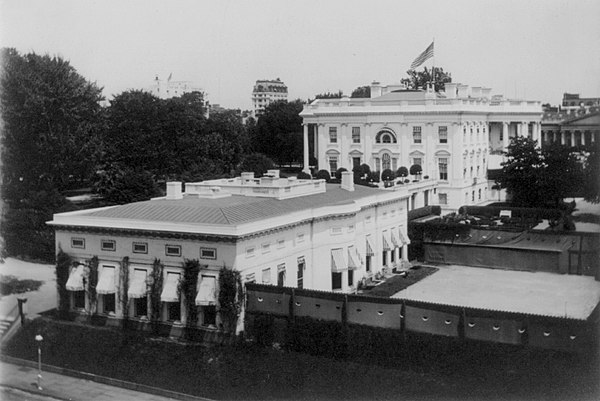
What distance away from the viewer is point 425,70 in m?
111

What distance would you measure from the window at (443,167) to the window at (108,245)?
129ft

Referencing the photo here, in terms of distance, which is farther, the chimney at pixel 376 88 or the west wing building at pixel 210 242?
the chimney at pixel 376 88

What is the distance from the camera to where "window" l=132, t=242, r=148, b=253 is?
1342 inches

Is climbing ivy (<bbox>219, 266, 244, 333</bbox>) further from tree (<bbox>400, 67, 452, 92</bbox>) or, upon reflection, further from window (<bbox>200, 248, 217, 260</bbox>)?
tree (<bbox>400, 67, 452, 92</bbox>)

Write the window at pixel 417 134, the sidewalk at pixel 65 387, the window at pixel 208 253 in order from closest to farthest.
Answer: the sidewalk at pixel 65 387 < the window at pixel 208 253 < the window at pixel 417 134

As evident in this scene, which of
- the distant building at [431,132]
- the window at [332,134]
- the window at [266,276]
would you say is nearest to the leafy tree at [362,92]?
the distant building at [431,132]

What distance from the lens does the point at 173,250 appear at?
110 ft

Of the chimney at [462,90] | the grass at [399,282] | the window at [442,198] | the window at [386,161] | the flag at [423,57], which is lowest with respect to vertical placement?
the grass at [399,282]

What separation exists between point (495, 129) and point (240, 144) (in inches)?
976

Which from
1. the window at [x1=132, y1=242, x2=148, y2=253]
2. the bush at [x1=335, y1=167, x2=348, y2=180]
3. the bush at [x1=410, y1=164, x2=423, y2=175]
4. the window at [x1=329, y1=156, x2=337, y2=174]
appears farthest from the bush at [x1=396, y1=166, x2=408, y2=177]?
the window at [x1=132, y1=242, x2=148, y2=253]

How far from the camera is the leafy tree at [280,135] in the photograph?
94.3 m

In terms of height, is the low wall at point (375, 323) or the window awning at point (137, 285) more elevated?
the window awning at point (137, 285)

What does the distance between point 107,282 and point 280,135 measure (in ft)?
203

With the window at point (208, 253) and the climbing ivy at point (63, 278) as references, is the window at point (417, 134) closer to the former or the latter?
the window at point (208, 253)
